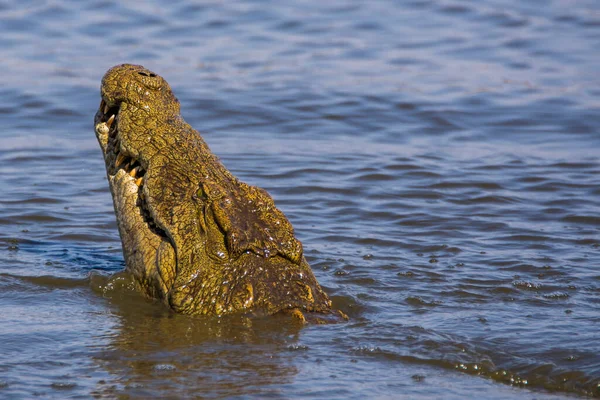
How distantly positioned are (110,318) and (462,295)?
2216 millimetres

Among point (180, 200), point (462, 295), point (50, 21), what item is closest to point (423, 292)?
point (462, 295)

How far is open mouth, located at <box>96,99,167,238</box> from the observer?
5.35m

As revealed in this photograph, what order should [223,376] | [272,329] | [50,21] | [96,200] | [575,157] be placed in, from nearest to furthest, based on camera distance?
[223,376], [272,329], [96,200], [575,157], [50,21]

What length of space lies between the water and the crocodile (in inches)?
6.5

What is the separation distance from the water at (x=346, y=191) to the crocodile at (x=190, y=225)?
165 millimetres

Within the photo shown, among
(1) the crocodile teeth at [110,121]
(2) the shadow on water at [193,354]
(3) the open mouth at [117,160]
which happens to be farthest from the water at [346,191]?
(1) the crocodile teeth at [110,121]

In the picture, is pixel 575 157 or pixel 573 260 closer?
pixel 573 260

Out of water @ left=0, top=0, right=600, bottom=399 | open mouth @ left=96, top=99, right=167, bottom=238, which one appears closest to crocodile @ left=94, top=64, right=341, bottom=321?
open mouth @ left=96, top=99, right=167, bottom=238

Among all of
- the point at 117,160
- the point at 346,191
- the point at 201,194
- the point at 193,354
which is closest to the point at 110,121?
the point at 117,160

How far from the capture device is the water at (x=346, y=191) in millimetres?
4645

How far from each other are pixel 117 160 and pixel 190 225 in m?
0.76

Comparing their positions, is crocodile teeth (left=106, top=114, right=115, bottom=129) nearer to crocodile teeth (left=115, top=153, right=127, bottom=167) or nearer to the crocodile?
the crocodile

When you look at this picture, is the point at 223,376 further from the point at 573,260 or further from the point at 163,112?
the point at 573,260

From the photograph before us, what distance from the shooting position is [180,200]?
202 inches
